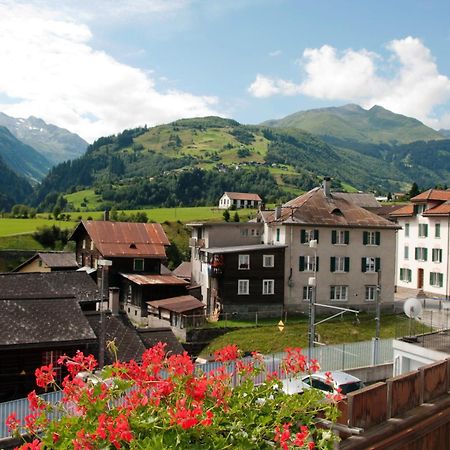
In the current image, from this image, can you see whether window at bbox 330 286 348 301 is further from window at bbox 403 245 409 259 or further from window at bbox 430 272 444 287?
window at bbox 403 245 409 259

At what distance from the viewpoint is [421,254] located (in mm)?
58969

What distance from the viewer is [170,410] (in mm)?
4785

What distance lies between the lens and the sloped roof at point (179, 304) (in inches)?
1843

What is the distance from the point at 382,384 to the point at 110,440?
11.5 ft

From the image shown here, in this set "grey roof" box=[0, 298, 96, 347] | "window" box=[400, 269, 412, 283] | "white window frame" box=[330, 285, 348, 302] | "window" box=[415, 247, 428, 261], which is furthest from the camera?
"window" box=[400, 269, 412, 283]

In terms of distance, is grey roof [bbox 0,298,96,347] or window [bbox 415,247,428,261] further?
window [bbox 415,247,428,261]

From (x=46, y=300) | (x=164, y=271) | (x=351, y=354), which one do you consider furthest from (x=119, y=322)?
(x=164, y=271)

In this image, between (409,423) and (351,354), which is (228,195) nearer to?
(351,354)

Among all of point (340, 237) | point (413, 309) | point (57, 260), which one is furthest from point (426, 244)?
point (413, 309)

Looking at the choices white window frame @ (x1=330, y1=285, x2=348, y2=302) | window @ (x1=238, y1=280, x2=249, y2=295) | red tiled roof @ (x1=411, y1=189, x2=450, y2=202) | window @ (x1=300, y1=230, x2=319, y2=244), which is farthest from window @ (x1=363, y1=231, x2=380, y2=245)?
window @ (x1=238, y1=280, x2=249, y2=295)

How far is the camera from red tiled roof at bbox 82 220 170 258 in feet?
188

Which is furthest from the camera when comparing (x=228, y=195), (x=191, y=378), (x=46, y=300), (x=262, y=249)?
(x=228, y=195)

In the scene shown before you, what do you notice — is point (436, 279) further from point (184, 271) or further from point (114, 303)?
point (114, 303)

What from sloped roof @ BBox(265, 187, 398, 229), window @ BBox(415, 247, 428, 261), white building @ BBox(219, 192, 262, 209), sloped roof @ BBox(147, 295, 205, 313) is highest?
white building @ BBox(219, 192, 262, 209)
